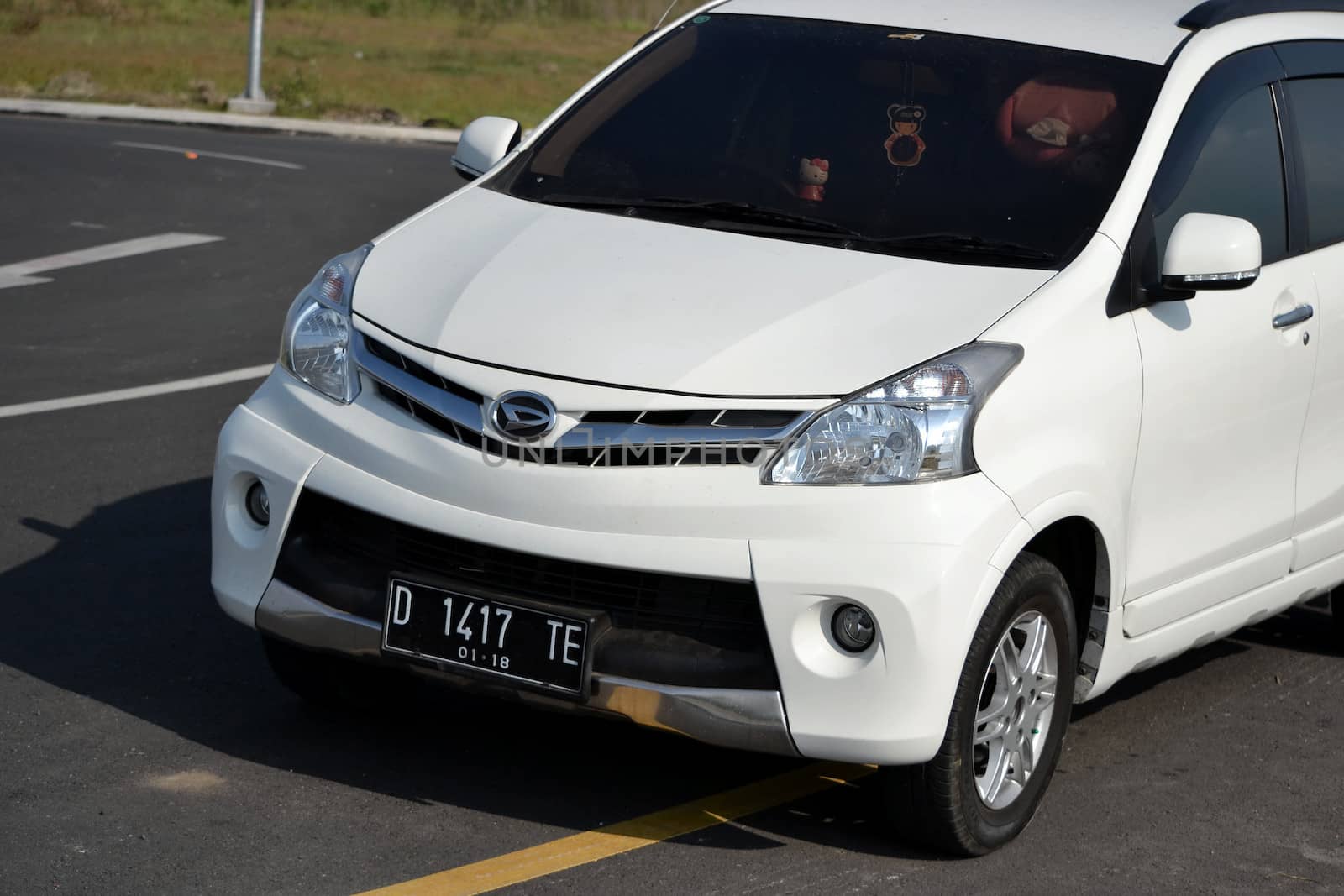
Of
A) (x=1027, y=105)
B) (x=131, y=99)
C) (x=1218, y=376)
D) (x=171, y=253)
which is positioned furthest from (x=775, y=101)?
(x=131, y=99)

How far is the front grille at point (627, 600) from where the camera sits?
4141mm

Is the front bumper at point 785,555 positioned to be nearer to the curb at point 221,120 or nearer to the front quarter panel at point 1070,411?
the front quarter panel at point 1070,411

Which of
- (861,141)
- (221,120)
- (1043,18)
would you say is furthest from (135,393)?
(221,120)

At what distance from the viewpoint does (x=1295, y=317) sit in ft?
16.9

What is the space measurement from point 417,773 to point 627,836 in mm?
632

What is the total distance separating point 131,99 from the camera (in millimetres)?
24312

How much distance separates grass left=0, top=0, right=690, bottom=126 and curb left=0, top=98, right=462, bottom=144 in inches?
58.8

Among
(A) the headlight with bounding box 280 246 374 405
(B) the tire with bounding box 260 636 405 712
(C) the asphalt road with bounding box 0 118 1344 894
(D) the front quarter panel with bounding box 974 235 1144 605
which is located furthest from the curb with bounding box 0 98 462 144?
(D) the front quarter panel with bounding box 974 235 1144 605

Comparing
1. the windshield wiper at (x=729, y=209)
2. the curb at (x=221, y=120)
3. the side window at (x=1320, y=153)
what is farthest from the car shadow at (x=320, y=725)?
the curb at (x=221, y=120)

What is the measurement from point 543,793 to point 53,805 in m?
1.13

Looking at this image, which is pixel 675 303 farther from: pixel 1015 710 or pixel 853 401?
pixel 1015 710

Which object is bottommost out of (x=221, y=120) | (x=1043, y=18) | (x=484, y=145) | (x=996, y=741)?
(x=221, y=120)

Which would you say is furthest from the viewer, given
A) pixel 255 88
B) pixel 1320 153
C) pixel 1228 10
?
pixel 255 88

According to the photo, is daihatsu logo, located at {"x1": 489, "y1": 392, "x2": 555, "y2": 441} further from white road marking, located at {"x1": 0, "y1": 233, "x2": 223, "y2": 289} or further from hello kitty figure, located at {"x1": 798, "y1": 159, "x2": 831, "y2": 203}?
white road marking, located at {"x1": 0, "y1": 233, "x2": 223, "y2": 289}
